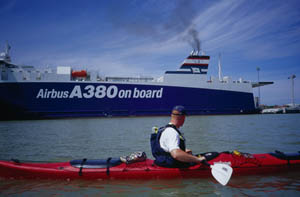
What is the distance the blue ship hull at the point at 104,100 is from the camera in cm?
2317

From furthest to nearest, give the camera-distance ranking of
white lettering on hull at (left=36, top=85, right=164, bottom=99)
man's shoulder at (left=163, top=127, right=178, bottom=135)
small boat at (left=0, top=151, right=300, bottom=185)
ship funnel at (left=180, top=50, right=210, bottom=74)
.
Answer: ship funnel at (left=180, top=50, right=210, bottom=74) → white lettering on hull at (left=36, top=85, right=164, bottom=99) → small boat at (left=0, top=151, right=300, bottom=185) → man's shoulder at (left=163, top=127, right=178, bottom=135)

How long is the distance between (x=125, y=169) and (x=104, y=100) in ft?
71.9

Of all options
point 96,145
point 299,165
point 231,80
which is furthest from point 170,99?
point 299,165

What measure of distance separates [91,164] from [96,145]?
3.94 metres

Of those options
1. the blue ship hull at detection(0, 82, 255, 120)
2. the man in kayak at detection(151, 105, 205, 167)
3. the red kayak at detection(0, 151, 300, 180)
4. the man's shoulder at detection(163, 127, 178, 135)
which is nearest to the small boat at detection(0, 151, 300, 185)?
the red kayak at detection(0, 151, 300, 180)

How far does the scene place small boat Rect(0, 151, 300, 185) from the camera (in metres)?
3.74

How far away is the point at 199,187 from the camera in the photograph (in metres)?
3.60

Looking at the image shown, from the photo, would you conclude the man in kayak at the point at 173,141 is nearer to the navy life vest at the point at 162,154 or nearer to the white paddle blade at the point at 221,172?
the navy life vest at the point at 162,154

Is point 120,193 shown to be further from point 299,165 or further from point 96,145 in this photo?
point 96,145

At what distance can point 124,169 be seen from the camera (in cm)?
379

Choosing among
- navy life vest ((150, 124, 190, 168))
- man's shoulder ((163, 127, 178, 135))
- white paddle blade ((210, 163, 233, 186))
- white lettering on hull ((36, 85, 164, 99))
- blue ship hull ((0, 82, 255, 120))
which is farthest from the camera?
white lettering on hull ((36, 85, 164, 99))

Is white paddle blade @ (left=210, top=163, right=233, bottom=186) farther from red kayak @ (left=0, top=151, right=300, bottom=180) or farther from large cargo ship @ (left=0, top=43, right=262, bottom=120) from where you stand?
large cargo ship @ (left=0, top=43, right=262, bottom=120)

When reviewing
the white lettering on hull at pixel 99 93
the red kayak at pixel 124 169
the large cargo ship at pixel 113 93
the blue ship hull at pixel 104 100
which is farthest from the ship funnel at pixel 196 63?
the red kayak at pixel 124 169

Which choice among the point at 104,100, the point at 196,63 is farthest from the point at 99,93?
the point at 196,63
